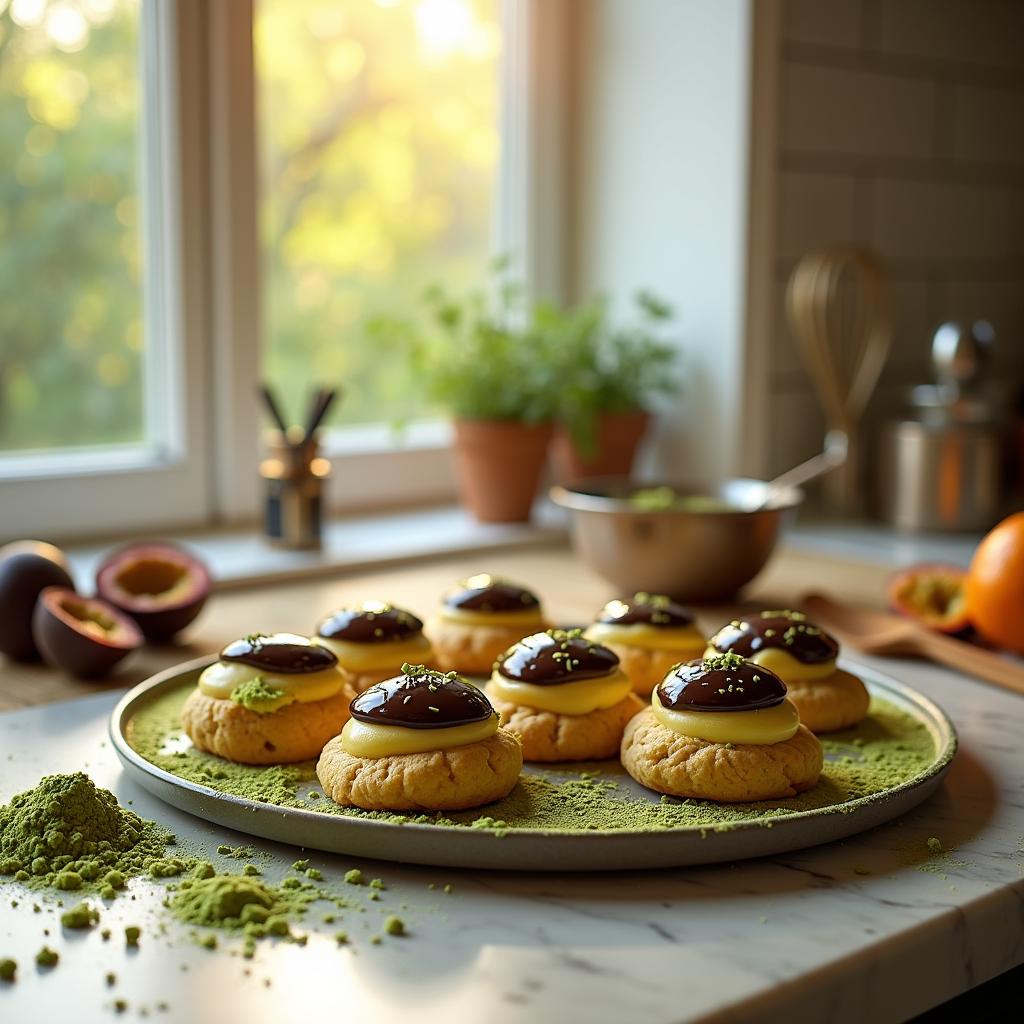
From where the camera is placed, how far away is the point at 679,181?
212cm

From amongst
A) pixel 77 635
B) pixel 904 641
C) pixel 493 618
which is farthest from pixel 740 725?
pixel 77 635

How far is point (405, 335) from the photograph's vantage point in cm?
200

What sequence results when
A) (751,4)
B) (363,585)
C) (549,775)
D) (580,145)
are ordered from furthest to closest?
(580,145), (751,4), (363,585), (549,775)

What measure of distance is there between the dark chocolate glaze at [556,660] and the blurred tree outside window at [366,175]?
1.08 meters

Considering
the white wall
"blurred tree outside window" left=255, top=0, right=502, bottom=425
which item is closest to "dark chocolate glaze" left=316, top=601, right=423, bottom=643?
"blurred tree outside window" left=255, top=0, right=502, bottom=425

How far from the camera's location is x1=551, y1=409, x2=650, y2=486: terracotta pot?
2.05 m

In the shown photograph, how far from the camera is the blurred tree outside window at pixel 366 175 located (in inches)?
77.5

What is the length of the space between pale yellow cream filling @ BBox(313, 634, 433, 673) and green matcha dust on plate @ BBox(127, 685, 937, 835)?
5.1 inches

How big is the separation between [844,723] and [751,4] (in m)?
1.29

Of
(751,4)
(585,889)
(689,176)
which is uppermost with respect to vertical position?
(751,4)

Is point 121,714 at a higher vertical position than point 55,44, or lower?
lower

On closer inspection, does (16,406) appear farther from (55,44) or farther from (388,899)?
(388,899)

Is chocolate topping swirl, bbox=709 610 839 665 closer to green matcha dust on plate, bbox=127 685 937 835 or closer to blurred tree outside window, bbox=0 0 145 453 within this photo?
green matcha dust on plate, bbox=127 685 937 835

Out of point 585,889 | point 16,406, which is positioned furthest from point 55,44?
point 585,889
